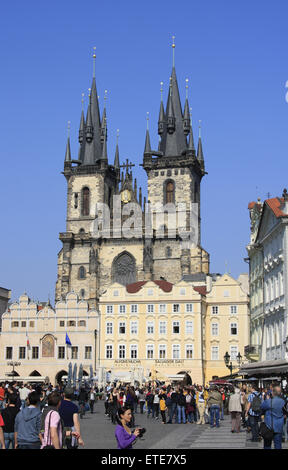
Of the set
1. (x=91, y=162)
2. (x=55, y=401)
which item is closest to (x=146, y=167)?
(x=91, y=162)

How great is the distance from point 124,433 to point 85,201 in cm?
8208

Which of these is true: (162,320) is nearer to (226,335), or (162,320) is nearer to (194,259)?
(226,335)

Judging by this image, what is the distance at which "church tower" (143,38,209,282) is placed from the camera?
272ft

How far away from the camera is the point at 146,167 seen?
293 ft

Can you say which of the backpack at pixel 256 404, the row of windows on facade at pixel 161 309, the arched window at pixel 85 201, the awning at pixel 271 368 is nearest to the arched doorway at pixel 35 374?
the row of windows on facade at pixel 161 309

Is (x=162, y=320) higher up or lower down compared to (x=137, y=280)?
lower down

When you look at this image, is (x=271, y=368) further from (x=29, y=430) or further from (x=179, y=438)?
(x=29, y=430)

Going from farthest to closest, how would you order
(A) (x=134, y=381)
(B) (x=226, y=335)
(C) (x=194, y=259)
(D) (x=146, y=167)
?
(D) (x=146, y=167) → (C) (x=194, y=259) → (B) (x=226, y=335) → (A) (x=134, y=381)

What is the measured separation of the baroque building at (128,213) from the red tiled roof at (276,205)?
36.9 metres

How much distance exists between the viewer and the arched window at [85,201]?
90125mm

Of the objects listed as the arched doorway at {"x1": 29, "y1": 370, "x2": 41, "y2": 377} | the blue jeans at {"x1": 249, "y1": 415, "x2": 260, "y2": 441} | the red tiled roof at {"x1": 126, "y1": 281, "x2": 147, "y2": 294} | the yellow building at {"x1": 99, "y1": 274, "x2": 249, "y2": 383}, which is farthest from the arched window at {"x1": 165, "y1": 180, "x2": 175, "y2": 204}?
the blue jeans at {"x1": 249, "y1": 415, "x2": 260, "y2": 441}

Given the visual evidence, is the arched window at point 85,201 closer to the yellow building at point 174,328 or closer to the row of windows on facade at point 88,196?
the row of windows on facade at point 88,196
